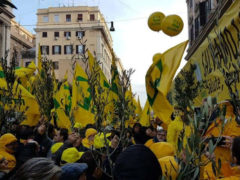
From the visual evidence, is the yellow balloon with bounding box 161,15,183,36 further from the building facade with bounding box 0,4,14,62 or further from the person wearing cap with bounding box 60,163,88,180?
the building facade with bounding box 0,4,14,62

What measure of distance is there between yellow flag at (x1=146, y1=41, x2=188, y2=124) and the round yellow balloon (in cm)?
292

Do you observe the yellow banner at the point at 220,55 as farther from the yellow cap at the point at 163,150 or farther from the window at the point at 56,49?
the window at the point at 56,49

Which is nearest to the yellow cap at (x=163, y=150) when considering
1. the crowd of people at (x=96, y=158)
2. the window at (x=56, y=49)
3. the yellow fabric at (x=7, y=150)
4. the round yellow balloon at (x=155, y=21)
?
the crowd of people at (x=96, y=158)

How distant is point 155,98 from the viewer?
4.85m

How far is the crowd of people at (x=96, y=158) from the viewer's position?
1943 mm

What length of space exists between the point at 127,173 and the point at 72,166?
95 cm

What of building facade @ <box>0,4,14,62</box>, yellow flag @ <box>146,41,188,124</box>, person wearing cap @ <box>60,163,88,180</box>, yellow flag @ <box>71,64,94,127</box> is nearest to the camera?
person wearing cap @ <box>60,163,88,180</box>

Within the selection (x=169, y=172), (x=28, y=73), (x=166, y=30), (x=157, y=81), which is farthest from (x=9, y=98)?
Answer: (x=28, y=73)

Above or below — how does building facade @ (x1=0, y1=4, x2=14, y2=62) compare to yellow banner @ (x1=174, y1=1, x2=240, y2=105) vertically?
above

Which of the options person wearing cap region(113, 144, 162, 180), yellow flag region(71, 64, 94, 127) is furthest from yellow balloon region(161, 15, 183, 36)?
person wearing cap region(113, 144, 162, 180)

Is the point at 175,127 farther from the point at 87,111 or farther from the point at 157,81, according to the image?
the point at 87,111

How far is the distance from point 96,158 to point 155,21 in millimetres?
5568

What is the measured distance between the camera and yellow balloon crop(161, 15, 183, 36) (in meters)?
7.12

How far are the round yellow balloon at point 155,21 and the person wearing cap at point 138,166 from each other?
20.9 feet
